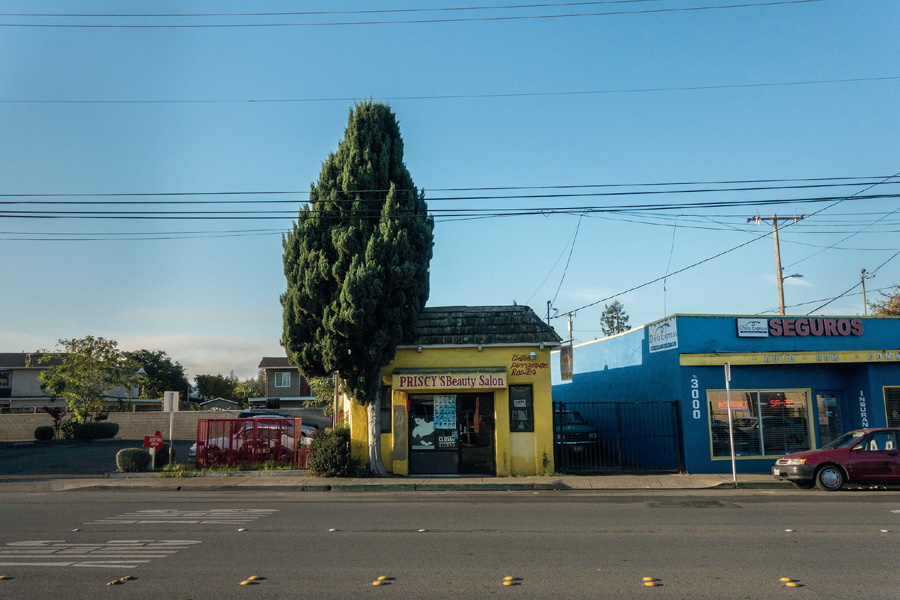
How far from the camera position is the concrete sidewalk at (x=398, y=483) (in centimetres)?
1581

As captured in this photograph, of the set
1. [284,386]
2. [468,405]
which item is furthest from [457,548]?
[284,386]

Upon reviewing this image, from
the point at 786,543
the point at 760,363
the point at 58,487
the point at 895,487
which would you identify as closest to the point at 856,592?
the point at 786,543

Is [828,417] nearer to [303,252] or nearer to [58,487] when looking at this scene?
[303,252]

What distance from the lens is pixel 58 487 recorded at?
16906 millimetres

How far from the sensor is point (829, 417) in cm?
1895

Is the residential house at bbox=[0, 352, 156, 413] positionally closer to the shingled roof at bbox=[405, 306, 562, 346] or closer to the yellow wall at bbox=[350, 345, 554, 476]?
the yellow wall at bbox=[350, 345, 554, 476]

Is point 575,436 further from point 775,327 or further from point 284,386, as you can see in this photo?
point 284,386

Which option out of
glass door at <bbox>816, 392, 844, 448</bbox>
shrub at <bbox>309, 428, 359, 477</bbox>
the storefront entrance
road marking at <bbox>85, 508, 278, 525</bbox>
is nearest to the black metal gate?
the storefront entrance

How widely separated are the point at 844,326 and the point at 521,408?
402 inches

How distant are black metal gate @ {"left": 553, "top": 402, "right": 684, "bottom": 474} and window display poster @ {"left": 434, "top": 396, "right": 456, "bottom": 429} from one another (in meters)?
2.97

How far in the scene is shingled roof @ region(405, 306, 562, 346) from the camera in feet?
60.1

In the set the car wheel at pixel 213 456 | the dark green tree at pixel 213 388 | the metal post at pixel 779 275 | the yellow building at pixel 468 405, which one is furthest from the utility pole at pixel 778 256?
the dark green tree at pixel 213 388

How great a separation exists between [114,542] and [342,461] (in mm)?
8790

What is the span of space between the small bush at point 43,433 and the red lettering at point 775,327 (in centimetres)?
3234
